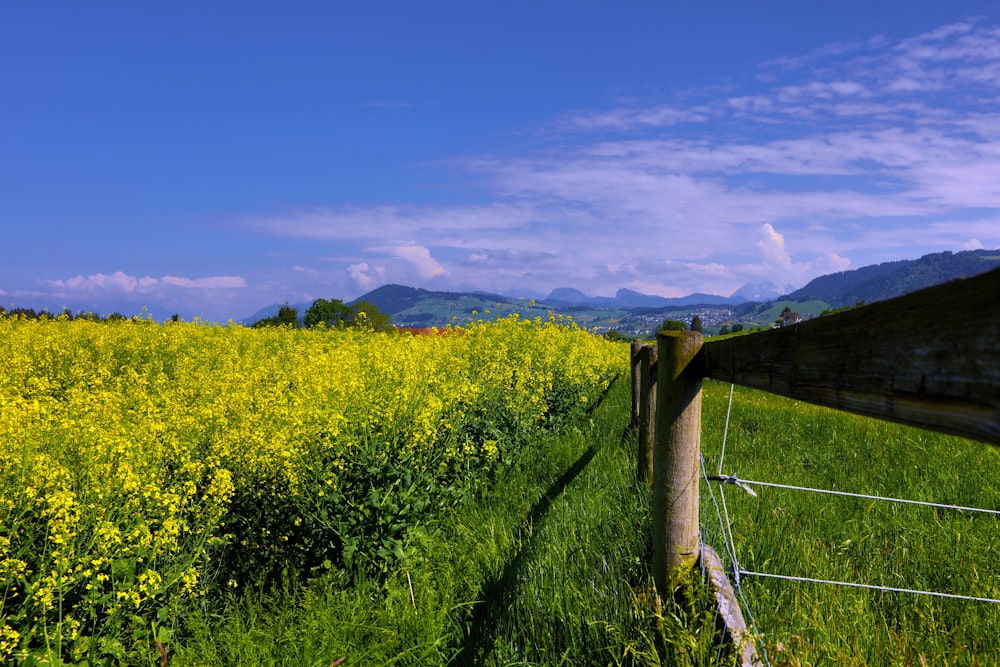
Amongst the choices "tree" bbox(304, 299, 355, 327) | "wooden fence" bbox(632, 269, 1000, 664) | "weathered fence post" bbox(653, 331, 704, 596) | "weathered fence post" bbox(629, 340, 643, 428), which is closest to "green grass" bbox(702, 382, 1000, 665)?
"weathered fence post" bbox(653, 331, 704, 596)

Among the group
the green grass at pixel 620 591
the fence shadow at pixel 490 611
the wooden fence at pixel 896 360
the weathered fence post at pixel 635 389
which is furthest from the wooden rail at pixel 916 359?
the weathered fence post at pixel 635 389

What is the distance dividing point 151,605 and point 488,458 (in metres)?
3.25

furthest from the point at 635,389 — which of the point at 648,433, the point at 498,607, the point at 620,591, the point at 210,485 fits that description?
the point at 210,485

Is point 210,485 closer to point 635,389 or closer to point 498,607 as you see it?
point 498,607

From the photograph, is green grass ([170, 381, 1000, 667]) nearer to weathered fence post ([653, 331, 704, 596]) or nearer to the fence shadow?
the fence shadow

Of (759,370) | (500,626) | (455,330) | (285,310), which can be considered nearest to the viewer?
(759,370)

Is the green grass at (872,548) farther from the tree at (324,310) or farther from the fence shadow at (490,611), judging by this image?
the tree at (324,310)

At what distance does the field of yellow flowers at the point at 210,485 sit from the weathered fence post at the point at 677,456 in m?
2.52

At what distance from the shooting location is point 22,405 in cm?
474

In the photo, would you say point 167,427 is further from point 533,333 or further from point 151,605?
point 533,333

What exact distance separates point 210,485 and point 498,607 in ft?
8.13

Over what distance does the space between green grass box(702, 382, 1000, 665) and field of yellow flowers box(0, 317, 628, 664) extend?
2.45 m

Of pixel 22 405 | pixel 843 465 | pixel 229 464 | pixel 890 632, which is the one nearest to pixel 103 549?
pixel 229 464

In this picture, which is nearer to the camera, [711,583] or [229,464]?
[711,583]
